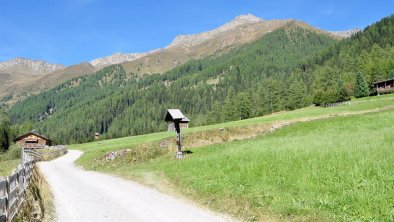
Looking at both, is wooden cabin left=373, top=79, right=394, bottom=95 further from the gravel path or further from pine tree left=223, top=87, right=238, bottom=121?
the gravel path

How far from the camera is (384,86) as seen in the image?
11769 cm

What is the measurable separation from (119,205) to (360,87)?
117m

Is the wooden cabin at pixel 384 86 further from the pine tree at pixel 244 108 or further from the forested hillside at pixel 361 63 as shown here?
the pine tree at pixel 244 108

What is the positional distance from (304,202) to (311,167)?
426cm

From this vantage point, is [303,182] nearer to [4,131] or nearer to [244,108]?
[244,108]

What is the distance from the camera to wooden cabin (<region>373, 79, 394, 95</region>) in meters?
112

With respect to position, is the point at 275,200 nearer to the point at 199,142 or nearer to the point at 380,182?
the point at 380,182

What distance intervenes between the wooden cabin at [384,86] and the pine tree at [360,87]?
3955 mm

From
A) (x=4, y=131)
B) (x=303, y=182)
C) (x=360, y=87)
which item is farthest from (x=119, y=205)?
(x=4, y=131)

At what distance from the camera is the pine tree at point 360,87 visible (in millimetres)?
118250

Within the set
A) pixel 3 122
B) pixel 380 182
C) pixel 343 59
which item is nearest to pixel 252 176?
pixel 380 182

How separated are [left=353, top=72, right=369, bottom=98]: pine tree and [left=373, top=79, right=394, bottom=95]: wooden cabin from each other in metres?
3.96

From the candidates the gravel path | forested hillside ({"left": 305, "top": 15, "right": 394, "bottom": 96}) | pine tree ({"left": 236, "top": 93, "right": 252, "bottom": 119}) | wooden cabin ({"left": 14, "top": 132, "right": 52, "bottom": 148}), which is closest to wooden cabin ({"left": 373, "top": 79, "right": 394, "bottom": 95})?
forested hillside ({"left": 305, "top": 15, "right": 394, "bottom": 96})

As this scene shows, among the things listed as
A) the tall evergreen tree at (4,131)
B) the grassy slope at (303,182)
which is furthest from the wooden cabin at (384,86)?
the tall evergreen tree at (4,131)
